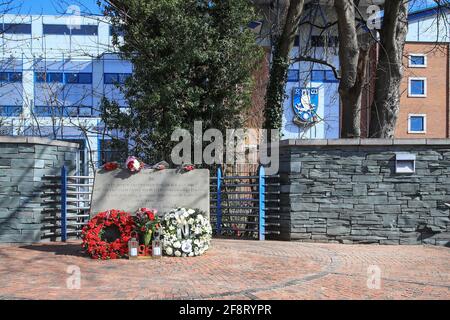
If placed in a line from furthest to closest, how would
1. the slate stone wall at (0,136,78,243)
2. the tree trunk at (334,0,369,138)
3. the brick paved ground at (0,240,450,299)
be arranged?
the tree trunk at (334,0,369,138) < the slate stone wall at (0,136,78,243) < the brick paved ground at (0,240,450,299)

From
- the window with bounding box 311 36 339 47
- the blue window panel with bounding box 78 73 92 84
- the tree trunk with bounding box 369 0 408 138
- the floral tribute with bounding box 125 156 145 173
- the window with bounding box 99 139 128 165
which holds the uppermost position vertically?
the blue window panel with bounding box 78 73 92 84

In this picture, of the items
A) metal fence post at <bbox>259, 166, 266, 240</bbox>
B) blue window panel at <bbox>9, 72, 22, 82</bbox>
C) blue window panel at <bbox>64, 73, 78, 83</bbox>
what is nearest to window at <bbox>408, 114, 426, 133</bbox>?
blue window panel at <bbox>64, 73, 78, 83</bbox>

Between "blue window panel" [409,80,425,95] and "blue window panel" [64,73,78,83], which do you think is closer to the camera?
"blue window panel" [64,73,78,83]

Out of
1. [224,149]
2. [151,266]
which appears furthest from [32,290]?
[224,149]

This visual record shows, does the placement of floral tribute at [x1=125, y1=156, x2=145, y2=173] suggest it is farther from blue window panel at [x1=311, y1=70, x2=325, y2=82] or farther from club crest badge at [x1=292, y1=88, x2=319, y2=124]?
blue window panel at [x1=311, y1=70, x2=325, y2=82]

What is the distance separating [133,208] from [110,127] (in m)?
6.07

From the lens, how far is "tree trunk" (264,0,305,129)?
50.3ft

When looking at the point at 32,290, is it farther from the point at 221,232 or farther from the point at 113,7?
the point at 113,7

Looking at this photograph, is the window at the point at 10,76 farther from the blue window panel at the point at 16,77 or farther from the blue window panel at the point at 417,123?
the blue window panel at the point at 417,123

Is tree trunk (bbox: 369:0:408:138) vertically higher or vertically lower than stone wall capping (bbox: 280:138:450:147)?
higher

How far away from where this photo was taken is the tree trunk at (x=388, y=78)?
1357 cm

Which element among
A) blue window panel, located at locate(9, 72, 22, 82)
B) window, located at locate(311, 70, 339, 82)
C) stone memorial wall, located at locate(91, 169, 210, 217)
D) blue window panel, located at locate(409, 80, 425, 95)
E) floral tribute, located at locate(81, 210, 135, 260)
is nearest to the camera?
floral tribute, located at locate(81, 210, 135, 260)

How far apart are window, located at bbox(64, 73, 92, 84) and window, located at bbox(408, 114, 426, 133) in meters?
24.4

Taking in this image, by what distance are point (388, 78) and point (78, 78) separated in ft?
79.5
